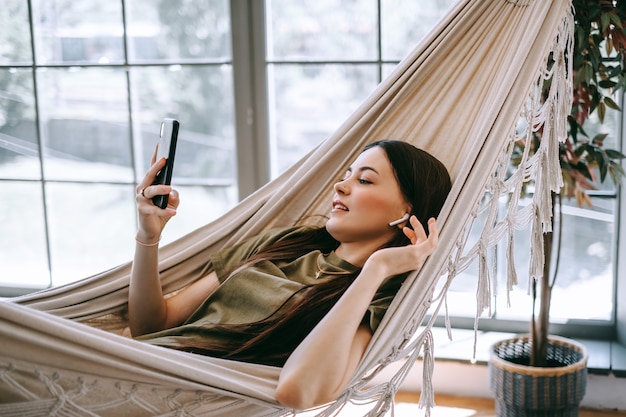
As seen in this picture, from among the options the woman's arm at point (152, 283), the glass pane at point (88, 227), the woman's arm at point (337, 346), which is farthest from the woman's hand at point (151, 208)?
the glass pane at point (88, 227)

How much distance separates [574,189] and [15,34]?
1958 millimetres

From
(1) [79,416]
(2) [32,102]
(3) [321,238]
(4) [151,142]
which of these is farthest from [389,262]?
(2) [32,102]

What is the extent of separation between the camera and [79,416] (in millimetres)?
1135

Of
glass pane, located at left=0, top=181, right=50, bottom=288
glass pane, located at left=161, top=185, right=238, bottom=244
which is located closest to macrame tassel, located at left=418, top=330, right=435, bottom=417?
glass pane, located at left=161, top=185, right=238, bottom=244

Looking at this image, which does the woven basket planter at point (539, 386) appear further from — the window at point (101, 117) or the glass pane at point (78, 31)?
the glass pane at point (78, 31)

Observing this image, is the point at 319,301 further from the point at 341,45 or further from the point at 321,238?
the point at 341,45

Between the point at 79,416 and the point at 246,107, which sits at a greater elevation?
the point at 246,107

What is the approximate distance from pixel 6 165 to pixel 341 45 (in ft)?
4.37

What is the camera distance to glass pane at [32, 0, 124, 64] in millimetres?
2656

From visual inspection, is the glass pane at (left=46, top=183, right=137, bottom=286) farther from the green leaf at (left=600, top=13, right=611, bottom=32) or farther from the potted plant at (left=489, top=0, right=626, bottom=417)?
the green leaf at (left=600, top=13, right=611, bottom=32)

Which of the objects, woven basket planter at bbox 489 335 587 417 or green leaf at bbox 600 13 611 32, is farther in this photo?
woven basket planter at bbox 489 335 587 417

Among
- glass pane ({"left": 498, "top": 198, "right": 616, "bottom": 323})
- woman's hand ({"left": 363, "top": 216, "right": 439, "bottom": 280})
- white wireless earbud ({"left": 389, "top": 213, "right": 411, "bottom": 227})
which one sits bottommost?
glass pane ({"left": 498, "top": 198, "right": 616, "bottom": 323})

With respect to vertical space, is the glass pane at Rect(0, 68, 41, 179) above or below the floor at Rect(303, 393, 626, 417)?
above

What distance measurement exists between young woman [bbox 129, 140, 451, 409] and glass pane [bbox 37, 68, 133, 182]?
1200mm
